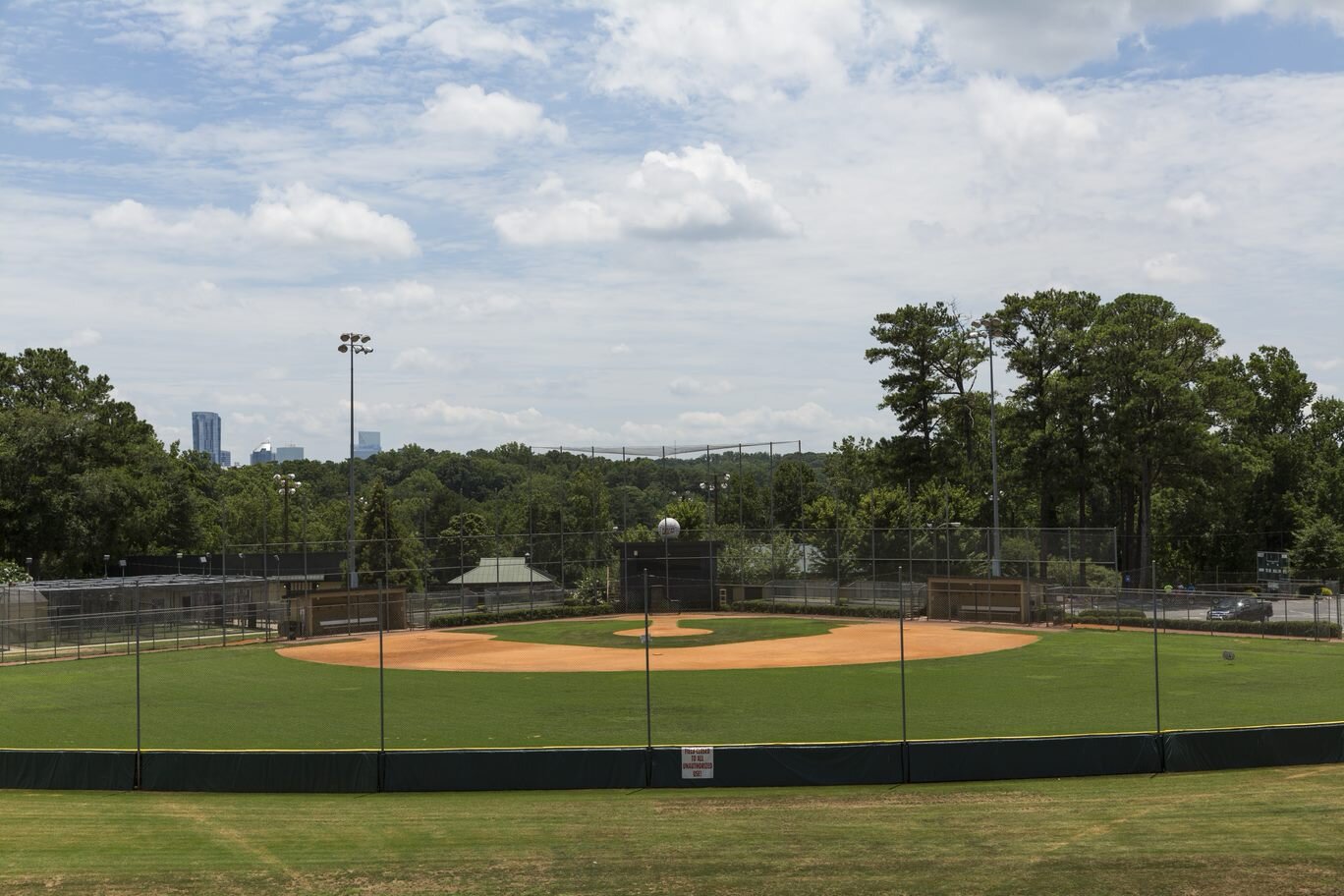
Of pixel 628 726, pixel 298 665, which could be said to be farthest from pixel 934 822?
pixel 298 665

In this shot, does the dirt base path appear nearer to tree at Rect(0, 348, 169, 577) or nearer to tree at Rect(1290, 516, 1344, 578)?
tree at Rect(0, 348, 169, 577)

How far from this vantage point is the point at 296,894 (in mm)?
15164

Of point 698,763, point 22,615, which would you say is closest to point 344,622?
point 22,615

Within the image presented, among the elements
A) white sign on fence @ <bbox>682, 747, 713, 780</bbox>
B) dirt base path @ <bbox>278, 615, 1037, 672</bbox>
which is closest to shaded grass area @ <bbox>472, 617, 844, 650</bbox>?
dirt base path @ <bbox>278, 615, 1037, 672</bbox>

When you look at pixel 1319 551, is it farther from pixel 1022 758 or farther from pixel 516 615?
pixel 1022 758

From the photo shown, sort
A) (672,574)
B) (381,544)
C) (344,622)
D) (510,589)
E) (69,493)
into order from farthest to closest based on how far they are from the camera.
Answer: (381,544) → (69,493) → (672,574) → (510,589) → (344,622)

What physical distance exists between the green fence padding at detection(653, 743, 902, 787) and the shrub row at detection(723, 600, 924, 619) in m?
39.6

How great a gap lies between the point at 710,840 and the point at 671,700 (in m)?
15.6

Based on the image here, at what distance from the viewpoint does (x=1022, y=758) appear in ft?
71.1

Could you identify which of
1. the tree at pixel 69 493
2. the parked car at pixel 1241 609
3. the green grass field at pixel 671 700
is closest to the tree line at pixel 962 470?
the tree at pixel 69 493

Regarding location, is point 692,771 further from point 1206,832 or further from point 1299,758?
point 1299,758

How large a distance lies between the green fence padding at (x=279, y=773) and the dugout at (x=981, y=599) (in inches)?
1599

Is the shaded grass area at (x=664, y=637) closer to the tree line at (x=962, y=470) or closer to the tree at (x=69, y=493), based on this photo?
the tree line at (x=962, y=470)

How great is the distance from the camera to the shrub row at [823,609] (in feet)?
206
